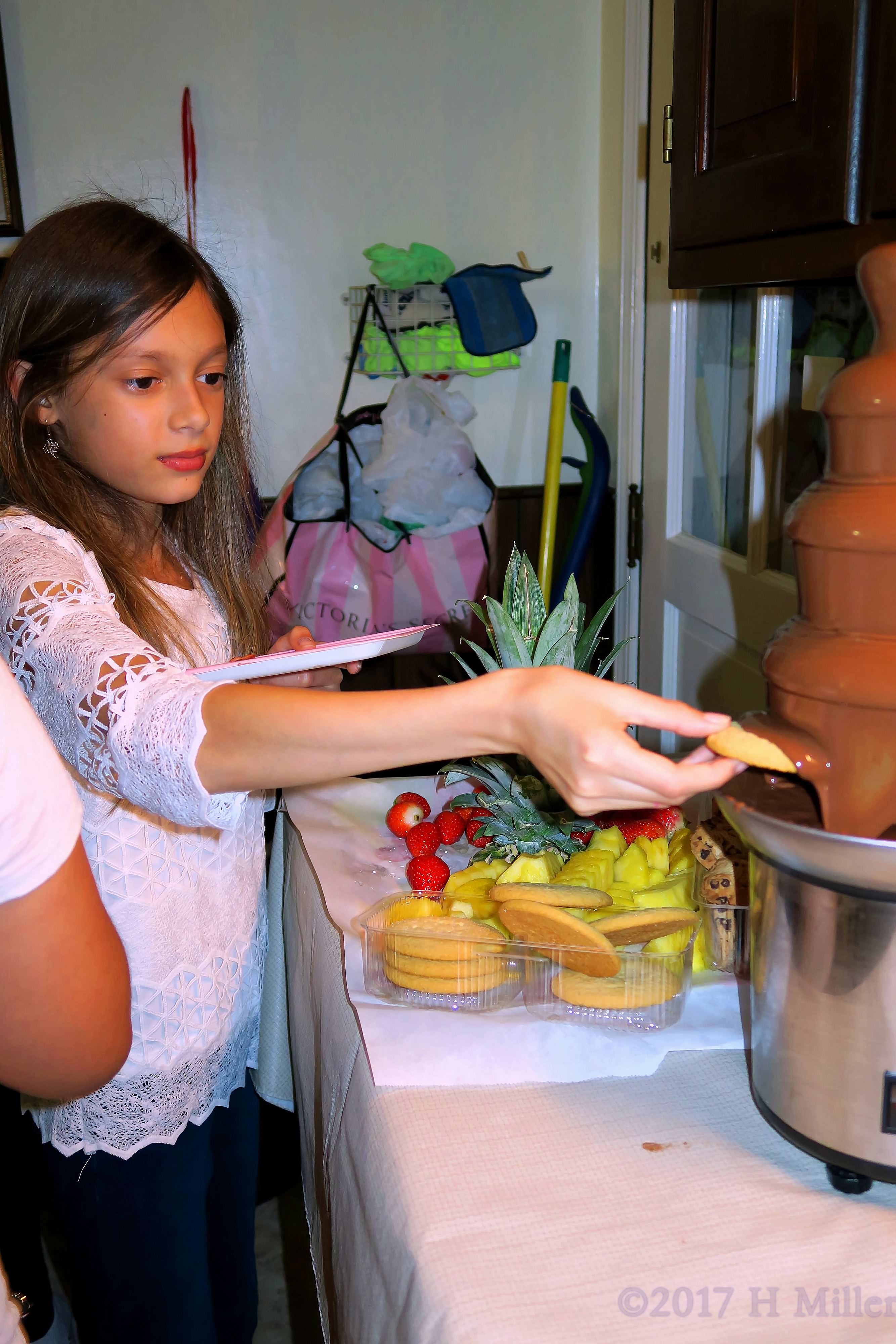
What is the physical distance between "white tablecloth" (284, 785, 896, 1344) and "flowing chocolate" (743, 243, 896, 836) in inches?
11.3

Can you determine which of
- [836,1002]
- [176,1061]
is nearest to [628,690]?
[836,1002]

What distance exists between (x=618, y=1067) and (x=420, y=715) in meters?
0.40

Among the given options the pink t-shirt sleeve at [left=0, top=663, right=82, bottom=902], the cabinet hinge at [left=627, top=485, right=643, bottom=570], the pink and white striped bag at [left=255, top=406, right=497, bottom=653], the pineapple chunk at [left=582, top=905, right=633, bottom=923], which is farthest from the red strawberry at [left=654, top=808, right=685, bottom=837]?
the cabinet hinge at [left=627, top=485, right=643, bottom=570]

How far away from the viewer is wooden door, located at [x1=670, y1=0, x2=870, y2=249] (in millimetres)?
955

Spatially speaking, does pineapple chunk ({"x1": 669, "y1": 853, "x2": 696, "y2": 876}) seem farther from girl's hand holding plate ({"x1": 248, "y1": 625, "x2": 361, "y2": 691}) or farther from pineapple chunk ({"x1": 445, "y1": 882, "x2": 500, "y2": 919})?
girl's hand holding plate ({"x1": 248, "y1": 625, "x2": 361, "y2": 691})

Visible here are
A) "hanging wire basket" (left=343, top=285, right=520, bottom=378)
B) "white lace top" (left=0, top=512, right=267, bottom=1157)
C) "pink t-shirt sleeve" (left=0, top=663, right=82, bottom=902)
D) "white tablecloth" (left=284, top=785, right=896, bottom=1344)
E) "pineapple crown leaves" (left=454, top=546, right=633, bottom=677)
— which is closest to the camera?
"pink t-shirt sleeve" (left=0, top=663, right=82, bottom=902)

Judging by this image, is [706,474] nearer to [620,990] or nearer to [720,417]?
[720,417]

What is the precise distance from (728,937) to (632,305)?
1974 millimetres

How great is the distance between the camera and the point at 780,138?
1064 millimetres

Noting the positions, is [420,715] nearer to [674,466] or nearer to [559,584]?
[674,466]

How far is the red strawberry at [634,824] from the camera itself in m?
1.28

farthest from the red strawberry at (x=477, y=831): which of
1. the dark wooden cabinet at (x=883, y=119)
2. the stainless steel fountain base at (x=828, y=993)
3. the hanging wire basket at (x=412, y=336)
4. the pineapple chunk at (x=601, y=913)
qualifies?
the hanging wire basket at (x=412, y=336)

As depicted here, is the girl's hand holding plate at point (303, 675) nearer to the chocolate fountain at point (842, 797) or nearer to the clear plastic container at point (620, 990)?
the clear plastic container at point (620, 990)

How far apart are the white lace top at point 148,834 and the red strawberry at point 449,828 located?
0.77 feet
